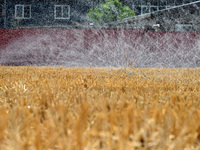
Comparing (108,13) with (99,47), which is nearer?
(99,47)

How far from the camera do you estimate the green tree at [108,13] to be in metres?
15.6

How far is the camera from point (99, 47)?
659 cm

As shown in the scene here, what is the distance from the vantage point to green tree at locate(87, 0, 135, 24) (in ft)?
51.3

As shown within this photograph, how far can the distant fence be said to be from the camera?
646 cm

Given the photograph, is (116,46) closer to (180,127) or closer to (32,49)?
(32,49)

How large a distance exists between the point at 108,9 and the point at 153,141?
15.6m

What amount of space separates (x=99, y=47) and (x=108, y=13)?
9573 mm

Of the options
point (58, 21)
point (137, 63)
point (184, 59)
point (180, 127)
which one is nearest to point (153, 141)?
point (180, 127)

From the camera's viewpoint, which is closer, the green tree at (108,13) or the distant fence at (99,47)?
the distant fence at (99,47)

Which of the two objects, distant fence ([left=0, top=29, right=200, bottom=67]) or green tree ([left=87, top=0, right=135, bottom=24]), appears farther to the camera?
green tree ([left=87, top=0, right=135, bottom=24])

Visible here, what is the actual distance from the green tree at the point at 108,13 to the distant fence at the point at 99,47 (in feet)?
30.3

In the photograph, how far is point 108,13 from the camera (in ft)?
51.6

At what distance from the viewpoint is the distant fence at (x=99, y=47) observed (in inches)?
254

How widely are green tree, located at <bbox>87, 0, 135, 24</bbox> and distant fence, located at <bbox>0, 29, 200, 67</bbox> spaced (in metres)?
9.23
